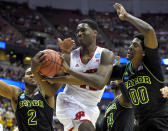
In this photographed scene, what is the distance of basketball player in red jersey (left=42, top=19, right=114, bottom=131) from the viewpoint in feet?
13.4

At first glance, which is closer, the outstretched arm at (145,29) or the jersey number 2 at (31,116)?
the outstretched arm at (145,29)

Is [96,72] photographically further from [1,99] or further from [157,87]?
[1,99]

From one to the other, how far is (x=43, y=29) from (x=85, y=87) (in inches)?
1027

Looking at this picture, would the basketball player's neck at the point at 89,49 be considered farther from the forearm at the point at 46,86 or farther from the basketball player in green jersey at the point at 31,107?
the basketball player in green jersey at the point at 31,107

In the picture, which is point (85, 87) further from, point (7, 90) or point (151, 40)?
point (7, 90)

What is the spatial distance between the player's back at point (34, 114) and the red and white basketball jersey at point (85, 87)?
2.72 feet

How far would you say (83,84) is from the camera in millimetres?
4195

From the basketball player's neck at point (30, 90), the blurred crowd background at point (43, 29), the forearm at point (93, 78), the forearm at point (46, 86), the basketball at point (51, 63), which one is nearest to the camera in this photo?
the basketball at point (51, 63)

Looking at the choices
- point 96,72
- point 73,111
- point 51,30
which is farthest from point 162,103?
point 51,30

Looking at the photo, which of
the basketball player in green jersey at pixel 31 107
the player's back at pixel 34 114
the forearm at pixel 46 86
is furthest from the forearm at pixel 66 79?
the player's back at pixel 34 114

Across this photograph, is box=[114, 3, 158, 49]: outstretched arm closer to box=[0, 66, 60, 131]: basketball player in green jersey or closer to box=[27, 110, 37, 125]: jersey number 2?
box=[0, 66, 60, 131]: basketball player in green jersey

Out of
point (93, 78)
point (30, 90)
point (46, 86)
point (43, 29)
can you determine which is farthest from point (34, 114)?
point (43, 29)

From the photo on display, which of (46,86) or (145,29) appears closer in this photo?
(145,29)

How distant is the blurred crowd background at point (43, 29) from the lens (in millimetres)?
25406
